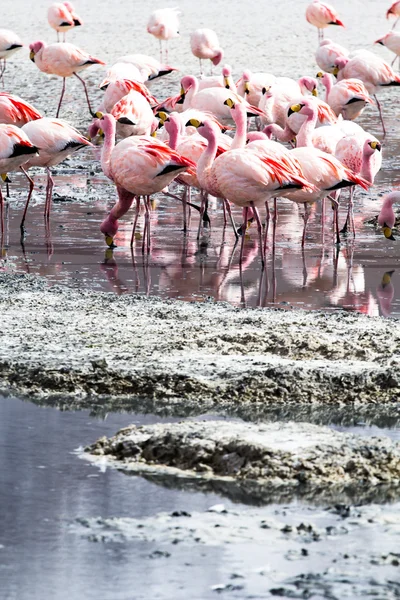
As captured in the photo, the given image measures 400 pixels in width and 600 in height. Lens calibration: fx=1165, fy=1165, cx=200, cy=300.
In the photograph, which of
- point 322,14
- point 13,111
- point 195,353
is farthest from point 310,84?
point 195,353

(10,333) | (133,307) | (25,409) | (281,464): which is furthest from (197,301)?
(281,464)

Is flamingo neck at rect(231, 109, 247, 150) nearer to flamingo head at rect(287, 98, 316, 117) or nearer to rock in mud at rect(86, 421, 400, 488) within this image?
flamingo head at rect(287, 98, 316, 117)

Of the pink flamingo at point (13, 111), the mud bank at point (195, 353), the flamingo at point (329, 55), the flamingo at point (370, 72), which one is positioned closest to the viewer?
the mud bank at point (195, 353)

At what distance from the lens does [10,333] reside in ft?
20.3

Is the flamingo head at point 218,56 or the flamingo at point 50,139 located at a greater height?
the flamingo head at point 218,56

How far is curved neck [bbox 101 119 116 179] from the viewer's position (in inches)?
397

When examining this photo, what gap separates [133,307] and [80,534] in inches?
126

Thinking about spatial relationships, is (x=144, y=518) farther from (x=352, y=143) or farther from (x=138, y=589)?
(x=352, y=143)

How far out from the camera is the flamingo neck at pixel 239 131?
9680mm

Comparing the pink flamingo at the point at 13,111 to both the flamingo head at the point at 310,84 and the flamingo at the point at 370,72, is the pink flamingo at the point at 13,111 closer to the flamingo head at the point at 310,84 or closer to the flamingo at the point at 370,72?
the flamingo head at the point at 310,84

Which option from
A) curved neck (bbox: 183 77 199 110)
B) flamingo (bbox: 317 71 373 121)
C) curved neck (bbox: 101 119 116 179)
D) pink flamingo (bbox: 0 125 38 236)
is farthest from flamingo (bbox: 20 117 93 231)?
flamingo (bbox: 317 71 373 121)

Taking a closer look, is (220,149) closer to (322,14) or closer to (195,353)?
(195,353)

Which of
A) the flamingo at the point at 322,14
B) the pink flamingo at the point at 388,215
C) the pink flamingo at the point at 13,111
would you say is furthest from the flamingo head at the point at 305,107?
the flamingo at the point at 322,14

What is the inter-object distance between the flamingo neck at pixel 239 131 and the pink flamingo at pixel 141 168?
582mm
